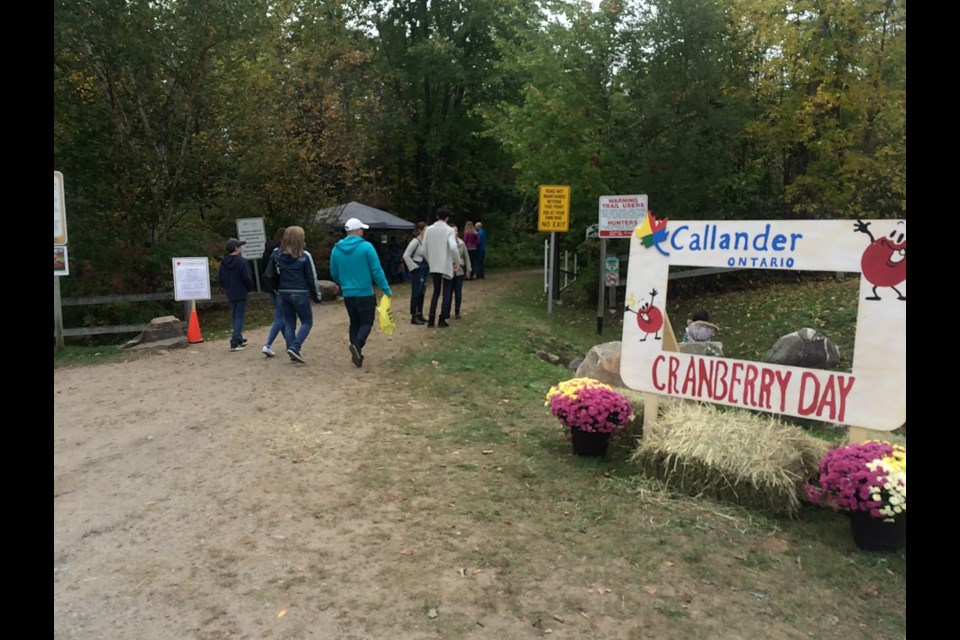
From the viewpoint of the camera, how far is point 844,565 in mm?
3945

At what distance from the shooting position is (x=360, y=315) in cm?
868

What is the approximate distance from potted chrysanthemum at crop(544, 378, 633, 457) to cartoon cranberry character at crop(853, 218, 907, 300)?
200cm

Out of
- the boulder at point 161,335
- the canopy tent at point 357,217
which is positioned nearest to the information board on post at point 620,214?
the boulder at point 161,335

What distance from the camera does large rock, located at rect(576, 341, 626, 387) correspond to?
7.54 metres

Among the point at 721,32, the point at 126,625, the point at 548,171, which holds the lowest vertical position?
the point at 126,625

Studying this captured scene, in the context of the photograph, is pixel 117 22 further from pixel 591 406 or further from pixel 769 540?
pixel 769 540

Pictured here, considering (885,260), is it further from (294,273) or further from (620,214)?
(620,214)

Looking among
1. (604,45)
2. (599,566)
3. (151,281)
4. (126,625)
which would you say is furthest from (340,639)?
(604,45)

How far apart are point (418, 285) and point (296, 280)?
10.6 ft

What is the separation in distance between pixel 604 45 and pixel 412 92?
1405 centimetres

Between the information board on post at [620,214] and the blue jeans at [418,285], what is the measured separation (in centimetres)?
345

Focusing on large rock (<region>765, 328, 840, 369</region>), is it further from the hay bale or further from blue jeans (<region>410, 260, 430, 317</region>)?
blue jeans (<region>410, 260, 430, 317</region>)

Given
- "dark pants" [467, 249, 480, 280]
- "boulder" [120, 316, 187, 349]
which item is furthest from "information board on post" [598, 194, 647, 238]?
"dark pants" [467, 249, 480, 280]

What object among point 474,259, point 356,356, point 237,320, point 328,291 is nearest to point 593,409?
point 356,356
